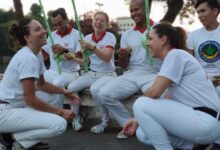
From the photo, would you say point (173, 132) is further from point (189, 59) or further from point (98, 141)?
point (98, 141)

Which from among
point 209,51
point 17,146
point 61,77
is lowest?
point 17,146

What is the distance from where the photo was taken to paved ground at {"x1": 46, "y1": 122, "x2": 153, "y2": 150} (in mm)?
4332

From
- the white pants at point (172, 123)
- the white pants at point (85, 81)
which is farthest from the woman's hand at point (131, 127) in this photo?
the white pants at point (85, 81)

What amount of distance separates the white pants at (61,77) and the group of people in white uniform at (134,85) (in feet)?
0.05

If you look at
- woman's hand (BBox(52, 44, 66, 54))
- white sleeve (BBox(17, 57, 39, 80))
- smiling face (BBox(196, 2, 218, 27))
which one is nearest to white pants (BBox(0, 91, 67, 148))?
white sleeve (BBox(17, 57, 39, 80))

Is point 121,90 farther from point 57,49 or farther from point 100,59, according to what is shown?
point 57,49

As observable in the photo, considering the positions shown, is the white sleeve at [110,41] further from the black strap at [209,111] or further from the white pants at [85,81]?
the black strap at [209,111]

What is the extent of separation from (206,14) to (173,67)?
1.42 meters

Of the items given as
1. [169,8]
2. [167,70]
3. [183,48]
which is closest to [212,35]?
[183,48]

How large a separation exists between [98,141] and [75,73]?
123cm

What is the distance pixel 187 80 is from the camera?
11.4ft

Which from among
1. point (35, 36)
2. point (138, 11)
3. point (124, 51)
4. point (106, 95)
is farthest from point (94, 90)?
point (35, 36)

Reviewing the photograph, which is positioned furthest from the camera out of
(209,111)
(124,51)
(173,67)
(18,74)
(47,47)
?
(47,47)

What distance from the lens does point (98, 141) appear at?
15.0 ft
